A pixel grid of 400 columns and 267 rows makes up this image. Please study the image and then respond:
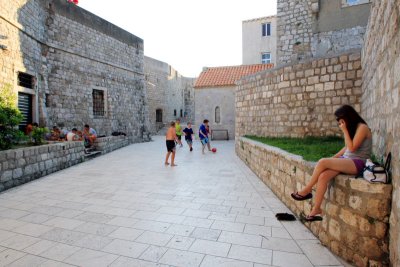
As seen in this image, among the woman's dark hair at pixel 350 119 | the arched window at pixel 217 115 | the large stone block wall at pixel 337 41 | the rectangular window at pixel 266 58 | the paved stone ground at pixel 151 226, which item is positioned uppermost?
the rectangular window at pixel 266 58

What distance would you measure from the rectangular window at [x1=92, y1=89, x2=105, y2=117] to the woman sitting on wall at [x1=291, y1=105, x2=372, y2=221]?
15.0 m

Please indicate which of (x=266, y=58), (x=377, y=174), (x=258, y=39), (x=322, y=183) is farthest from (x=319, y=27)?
(x=258, y=39)

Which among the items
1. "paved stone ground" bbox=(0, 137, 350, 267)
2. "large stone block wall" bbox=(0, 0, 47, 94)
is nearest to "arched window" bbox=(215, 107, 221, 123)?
"large stone block wall" bbox=(0, 0, 47, 94)

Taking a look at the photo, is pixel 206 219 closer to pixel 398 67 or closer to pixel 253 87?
pixel 398 67

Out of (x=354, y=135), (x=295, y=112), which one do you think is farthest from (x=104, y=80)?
(x=354, y=135)

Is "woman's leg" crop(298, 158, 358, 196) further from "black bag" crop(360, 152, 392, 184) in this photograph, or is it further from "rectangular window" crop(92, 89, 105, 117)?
"rectangular window" crop(92, 89, 105, 117)

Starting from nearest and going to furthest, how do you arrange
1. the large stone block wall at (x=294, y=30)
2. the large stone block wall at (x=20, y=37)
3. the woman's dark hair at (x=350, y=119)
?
the woman's dark hair at (x=350, y=119)
the large stone block wall at (x=20, y=37)
the large stone block wall at (x=294, y=30)

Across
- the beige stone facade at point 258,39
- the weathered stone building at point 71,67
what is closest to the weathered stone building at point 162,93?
the weathered stone building at point 71,67

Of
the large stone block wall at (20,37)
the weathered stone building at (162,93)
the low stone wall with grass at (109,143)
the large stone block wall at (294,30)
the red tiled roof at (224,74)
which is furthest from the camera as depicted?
the weathered stone building at (162,93)

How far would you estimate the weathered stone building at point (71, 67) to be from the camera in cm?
1026

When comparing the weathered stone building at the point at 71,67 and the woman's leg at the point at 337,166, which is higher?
the weathered stone building at the point at 71,67

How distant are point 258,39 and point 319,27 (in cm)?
1492

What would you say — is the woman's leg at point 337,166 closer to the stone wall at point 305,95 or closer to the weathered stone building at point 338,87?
the weathered stone building at point 338,87

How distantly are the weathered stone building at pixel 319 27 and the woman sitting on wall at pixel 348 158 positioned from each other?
7.57 m
